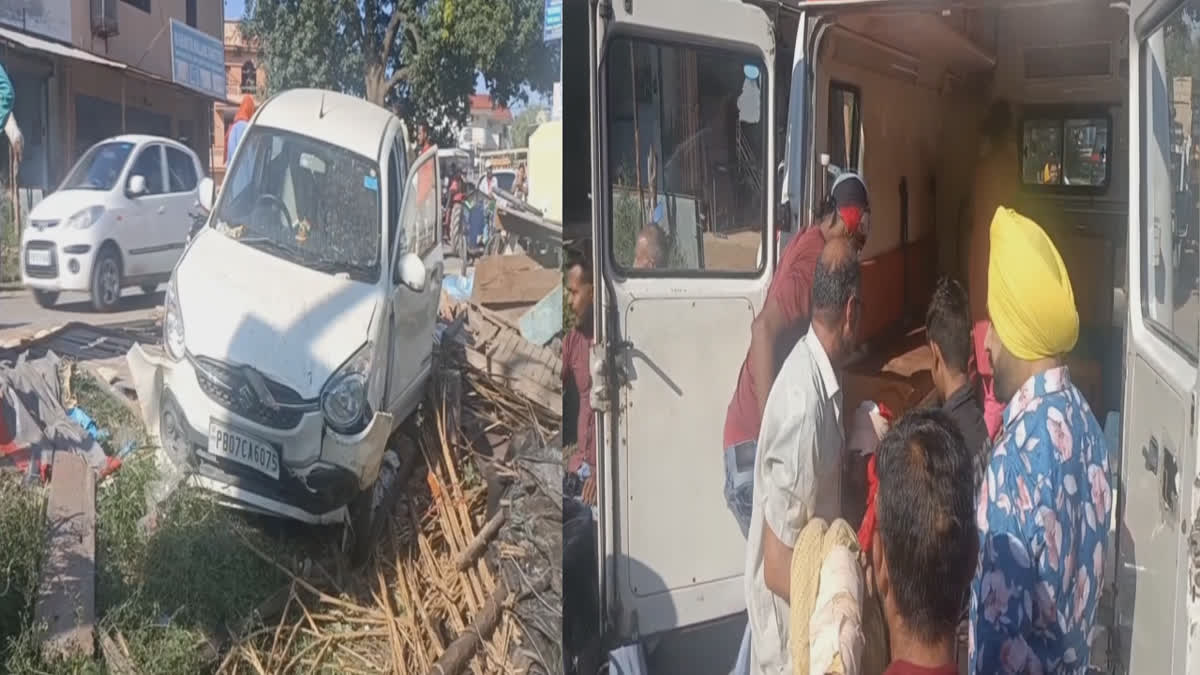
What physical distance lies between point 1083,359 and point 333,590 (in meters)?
2.53

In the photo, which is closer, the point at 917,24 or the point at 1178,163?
the point at 1178,163

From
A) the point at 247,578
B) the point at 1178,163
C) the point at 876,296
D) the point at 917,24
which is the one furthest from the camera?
the point at 876,296

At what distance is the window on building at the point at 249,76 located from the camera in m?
2.78

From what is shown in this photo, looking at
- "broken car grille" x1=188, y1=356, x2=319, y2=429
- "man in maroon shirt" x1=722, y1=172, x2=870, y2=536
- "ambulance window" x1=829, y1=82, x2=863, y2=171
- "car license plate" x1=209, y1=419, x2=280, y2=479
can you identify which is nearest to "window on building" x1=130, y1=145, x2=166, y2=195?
"broken car grille" x1=188, y1=356, x2=319, y2=429

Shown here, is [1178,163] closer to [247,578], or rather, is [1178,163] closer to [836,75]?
[836,75]

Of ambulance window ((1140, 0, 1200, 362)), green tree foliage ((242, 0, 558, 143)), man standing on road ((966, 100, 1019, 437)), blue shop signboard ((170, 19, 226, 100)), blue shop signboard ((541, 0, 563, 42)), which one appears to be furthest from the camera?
man standing on road ((966, 100, 1019, 437))

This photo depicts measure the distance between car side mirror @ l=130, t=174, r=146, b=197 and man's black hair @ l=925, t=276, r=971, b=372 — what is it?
1936 mm

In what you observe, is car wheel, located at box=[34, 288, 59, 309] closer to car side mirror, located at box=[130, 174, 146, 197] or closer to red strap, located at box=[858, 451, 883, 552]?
car side mirror, located at box=[130, 174, 146, 197]

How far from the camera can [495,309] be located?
267 cm

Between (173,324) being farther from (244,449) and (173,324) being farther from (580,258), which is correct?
(580,258)

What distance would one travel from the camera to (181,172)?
9.16 feet

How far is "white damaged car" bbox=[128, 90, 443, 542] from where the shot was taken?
2732mm

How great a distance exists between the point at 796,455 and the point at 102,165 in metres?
1.75

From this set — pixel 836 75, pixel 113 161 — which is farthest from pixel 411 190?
pixel 836 75
